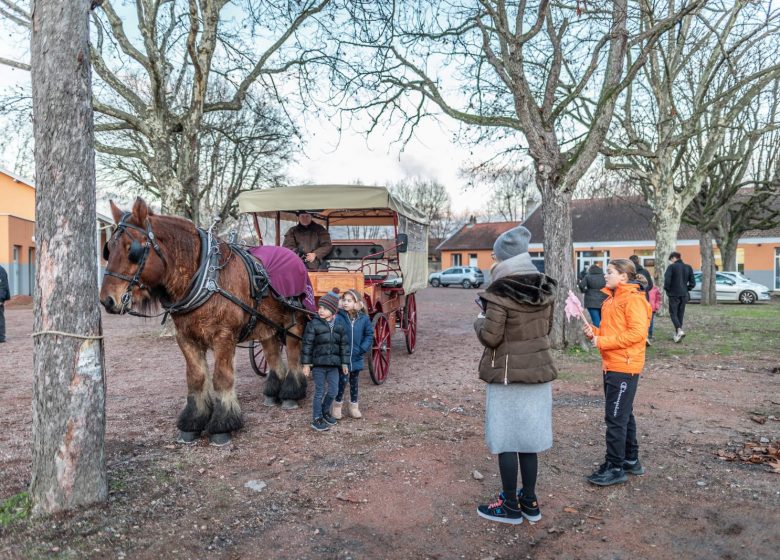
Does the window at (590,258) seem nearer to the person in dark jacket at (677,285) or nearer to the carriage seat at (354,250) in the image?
the person in dark jacket at (677,285)

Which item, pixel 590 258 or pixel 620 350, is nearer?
pixel 620 350

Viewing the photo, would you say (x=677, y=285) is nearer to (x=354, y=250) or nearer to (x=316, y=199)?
(x=354, y=250)

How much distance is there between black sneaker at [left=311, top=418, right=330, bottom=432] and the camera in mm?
5145

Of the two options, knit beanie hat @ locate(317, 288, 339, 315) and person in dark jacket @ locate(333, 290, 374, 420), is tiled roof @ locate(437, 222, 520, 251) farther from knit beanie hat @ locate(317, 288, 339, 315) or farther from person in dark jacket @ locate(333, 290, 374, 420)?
knit beanie hat @ locate(317, 288, 339, 315)

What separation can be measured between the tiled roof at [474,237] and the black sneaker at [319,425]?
4280cm

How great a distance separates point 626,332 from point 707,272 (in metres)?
21.3

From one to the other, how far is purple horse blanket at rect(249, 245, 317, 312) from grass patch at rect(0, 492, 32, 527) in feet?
8.88

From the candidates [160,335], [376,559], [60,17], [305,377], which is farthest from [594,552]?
[160,335]

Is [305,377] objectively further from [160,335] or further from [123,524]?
[160,335]

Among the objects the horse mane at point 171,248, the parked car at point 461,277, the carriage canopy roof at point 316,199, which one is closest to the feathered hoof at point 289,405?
the horse mane at point 171,248

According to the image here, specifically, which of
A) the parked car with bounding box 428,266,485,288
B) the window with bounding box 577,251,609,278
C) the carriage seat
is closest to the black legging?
the carriage seat

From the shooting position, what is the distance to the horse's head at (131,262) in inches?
157

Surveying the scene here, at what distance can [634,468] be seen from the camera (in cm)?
415

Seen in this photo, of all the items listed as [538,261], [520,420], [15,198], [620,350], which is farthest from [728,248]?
[15,198]
